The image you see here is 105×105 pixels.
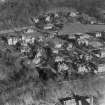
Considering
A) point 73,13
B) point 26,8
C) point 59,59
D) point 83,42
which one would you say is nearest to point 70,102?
point 59,59

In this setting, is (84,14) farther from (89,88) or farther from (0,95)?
(0,95)

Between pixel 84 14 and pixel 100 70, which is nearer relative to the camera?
pixel 100 70

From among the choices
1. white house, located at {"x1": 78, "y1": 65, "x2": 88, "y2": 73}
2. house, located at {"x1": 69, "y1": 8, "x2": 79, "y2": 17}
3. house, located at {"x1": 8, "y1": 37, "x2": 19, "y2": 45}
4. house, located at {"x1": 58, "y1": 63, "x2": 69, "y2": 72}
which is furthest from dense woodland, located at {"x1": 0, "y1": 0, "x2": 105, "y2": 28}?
white house, located at {"x1": 78, "y1": 65, "x2": 88, "y2": 73}

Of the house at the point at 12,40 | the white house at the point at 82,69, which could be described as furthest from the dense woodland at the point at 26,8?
the white house at the point at 82,69

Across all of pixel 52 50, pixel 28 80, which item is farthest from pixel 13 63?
pixel 52 50

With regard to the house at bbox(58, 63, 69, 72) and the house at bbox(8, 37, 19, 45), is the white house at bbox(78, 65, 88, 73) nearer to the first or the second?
the house at bbox(58, 63, 69, 72)

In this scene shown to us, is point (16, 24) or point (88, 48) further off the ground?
point (16, 24)

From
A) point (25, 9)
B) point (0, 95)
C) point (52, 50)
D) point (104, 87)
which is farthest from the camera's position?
point (25, 9)

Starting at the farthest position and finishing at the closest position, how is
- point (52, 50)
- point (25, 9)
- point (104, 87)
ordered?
point (25, 9)
point (52, 50)
point (104, 87)
